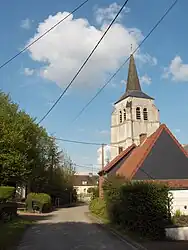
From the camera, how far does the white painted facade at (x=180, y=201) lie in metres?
21.7

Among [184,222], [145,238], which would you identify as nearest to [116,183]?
[184,222]

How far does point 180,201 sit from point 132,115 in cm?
6289

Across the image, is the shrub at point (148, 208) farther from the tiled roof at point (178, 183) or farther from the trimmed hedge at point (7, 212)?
the trimmed hedge at point (7, 212)

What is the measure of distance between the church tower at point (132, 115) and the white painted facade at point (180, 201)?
5745 cm

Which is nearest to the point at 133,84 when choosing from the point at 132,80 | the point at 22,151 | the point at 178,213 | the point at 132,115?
the point at 132,80

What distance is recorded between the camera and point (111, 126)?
86688 millimetres

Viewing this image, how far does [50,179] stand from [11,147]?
19.8 m

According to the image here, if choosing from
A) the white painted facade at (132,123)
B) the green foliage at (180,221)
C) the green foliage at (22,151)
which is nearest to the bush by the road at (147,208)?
the green foliage at (180,221)

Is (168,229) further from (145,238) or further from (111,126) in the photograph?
(111,126)

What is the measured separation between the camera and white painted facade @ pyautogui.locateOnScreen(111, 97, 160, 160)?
81188 millimetres

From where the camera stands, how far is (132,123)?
273 ft

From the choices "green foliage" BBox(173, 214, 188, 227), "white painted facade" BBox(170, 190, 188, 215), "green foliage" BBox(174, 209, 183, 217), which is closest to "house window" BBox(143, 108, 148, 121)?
"white painted facade" BBox(170, 190, 188, 215)

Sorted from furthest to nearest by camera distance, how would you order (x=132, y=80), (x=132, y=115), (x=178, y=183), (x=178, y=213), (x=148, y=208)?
(x=132, y=80)
(x=132, y=115)
(x=178, y=183)
(x=178, y=213)
(x=148, y=208)

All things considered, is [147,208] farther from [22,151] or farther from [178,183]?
[22,151]
